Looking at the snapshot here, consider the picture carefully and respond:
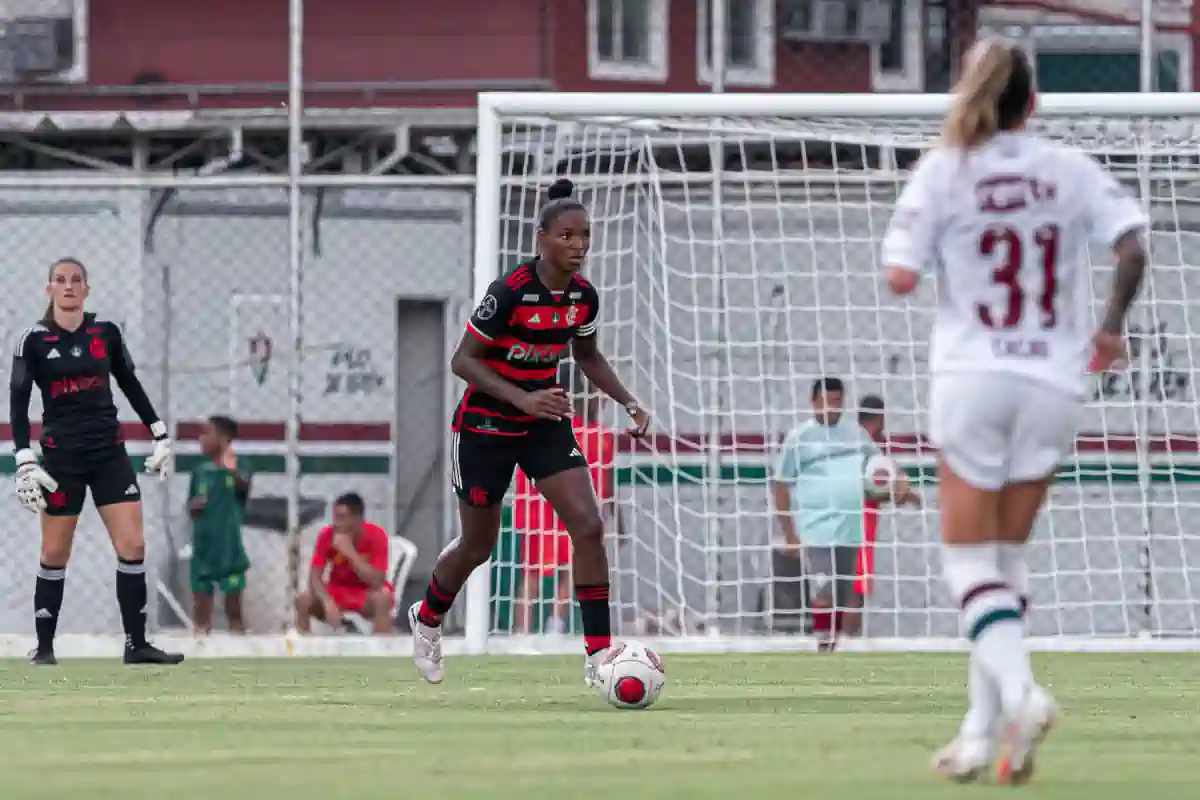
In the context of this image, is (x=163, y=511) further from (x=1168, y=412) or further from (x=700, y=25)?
(x=1168, y=412)

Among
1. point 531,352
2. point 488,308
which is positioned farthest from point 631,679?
point 488,308

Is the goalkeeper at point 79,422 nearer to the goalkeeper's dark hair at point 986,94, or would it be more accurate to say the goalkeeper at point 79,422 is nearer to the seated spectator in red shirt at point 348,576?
the seated spectator in red shirt at point 348,576

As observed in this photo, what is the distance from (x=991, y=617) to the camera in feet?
17.7

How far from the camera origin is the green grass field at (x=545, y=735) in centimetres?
531

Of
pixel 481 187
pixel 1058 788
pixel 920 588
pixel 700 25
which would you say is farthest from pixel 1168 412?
pixel 1058 788

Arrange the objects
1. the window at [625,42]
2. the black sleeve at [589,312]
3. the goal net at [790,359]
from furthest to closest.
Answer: the window at [625,42] → the goal net at [790,359] → the black sleeve at [589,312]

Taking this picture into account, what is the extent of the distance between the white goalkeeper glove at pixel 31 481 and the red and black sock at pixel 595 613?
3.80 m

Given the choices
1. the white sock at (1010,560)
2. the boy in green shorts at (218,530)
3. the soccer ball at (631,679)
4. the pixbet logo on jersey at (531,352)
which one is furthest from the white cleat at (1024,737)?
the boy in green shorts at (218,530)

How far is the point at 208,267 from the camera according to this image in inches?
752

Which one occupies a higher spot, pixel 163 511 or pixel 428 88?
pixel 428 88

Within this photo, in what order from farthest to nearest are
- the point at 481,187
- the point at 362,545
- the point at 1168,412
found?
the point at 362,545 < the point at 1168,412 < the point at 481,187

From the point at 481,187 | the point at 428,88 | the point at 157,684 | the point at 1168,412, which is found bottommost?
the point at 157,684

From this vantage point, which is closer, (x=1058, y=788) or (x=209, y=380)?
(x=1058, y=788)

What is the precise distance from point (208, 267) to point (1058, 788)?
47.8ft
